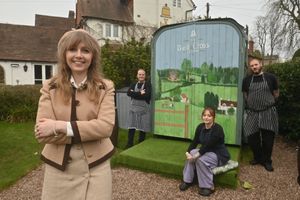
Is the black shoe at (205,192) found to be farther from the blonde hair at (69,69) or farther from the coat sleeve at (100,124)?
the blonde hair at (69,69)

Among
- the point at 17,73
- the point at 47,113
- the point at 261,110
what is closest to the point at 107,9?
the point at 17,73

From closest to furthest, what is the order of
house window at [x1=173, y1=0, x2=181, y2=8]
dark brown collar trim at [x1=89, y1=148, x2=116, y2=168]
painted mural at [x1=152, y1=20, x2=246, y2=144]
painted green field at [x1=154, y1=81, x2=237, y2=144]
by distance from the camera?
dark brown collar trim at [x1=89, y1=148, x2=116, y2=168] → painted mural at [x1=152, y1=20, x2=246, y2=144] → painted green field at [x1=154, y1=81, x2=237, y2=144] → house window at [x1=173, y1=0, x2=181, y2=8]

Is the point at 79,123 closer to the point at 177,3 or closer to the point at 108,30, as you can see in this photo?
the point at 108,30

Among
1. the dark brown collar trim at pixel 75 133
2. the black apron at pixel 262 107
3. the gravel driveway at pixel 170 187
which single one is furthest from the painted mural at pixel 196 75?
the dark brown collar trim at pixel 75 133

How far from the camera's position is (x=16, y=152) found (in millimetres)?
6844

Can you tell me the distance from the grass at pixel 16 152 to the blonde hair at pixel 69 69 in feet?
11.8

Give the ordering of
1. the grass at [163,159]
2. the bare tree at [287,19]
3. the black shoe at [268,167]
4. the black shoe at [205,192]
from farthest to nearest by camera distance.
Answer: the bare tree at [287,19] → the black shoe at [268,167] → the grass at [163,159] → the black shoe at [205,192]

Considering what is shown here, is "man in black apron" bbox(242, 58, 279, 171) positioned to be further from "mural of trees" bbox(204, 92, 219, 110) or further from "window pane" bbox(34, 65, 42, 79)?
"window pane" bbox(34, 65, 42, 79)

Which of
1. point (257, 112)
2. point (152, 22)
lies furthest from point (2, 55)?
point (257, 112)

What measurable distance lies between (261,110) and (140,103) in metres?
2.60

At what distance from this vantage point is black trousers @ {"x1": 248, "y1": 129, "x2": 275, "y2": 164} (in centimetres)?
547

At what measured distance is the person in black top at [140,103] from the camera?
6.69 metres

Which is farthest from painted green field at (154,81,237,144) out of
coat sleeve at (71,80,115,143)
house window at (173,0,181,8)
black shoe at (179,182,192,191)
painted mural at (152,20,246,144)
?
house window at (173,0,181,8)

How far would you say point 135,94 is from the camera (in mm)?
6676
